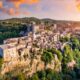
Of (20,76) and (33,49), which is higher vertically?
(33,49)

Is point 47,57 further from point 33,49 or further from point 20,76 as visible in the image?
point 20,76

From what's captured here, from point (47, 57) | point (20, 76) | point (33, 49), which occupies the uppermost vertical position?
point (33, 49)

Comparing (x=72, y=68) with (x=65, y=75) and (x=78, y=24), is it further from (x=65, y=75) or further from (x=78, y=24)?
(x=78, y=24)

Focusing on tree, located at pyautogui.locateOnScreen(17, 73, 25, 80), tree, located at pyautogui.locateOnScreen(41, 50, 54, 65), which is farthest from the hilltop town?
tree, located at pyautogui.locateOnScreen(17, 73, 25, 80)

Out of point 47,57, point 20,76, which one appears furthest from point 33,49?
point 20,76

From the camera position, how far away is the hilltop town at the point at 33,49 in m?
6.80

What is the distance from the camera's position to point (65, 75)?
790 cm

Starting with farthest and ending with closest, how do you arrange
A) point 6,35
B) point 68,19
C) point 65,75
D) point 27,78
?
point 68,19 → point 6,35 → point 65,75 → point 27,78

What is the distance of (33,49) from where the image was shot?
7516 mm

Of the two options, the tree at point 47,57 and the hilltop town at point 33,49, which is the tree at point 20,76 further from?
the tree at point 47,57

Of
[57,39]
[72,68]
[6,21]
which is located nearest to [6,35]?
[6,21]

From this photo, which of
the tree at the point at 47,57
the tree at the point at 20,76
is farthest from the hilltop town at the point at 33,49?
the tree at the point at 20,76

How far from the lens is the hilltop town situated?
680cm

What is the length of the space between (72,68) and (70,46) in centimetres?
115
